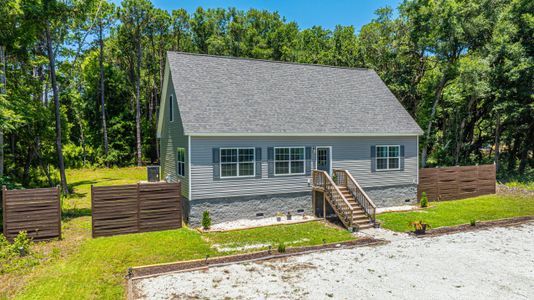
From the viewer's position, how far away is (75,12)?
17812 mm

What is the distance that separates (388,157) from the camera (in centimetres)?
1780

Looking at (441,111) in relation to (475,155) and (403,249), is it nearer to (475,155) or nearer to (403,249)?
(475,155)

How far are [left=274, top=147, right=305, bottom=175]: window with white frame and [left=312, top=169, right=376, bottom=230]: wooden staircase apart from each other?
0.85m

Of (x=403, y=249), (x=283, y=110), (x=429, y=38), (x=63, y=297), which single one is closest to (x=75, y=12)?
(x=283, y=110)

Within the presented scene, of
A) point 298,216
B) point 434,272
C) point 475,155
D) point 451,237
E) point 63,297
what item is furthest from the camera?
point 475,155

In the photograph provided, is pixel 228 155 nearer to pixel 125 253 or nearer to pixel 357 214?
pixel 125 253

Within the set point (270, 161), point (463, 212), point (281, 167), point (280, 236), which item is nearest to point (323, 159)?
point (281, 167)

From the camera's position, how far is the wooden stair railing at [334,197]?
13938 millimetres

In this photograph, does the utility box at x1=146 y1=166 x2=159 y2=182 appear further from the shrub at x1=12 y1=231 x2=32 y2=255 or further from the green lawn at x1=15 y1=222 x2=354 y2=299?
the shrub at x1=12 y1=231 x2=32 y2=255

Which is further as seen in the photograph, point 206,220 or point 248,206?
point 248,206

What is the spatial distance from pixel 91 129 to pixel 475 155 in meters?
40.0

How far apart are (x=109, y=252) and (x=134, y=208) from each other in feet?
7.80

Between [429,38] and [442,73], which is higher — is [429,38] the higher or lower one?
the higher one

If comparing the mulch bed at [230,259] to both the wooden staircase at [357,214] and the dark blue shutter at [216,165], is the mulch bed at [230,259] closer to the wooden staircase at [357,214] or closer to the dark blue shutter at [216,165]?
the wooden staircase at [357,214]
